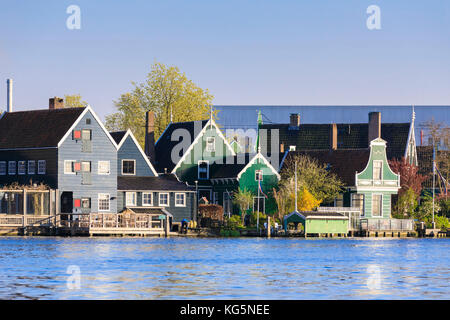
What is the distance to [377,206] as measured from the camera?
322ft

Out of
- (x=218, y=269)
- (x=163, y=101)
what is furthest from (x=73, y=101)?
(x=218, y=269)

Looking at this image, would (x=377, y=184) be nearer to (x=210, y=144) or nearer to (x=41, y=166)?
(x=210, y=144)

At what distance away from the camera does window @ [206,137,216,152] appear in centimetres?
10194

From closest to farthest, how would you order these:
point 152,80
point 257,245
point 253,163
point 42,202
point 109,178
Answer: point 257,245, point 42,202, point 109,178, point 253,163, point 152,80

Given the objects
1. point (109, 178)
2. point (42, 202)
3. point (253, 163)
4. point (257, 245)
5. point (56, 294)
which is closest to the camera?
point (56, 294)

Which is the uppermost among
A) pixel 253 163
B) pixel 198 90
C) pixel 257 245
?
pixel 198 90

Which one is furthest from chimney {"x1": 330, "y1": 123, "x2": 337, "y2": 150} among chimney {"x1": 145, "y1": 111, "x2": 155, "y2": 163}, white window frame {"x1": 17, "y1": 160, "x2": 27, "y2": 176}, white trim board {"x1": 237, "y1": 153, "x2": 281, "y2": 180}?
white window frame {"x1": 17, "y1": 160, "x2": 27, "y2": 176}

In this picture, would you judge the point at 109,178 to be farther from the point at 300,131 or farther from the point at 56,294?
the point at 56,294

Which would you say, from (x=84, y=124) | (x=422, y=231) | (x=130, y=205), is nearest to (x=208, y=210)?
(x=130, y=205)

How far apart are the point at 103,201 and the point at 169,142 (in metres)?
14.4

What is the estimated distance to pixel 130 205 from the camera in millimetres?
92875

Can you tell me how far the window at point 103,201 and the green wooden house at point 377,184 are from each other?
24.0 metres

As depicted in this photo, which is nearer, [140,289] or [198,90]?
[140,289]

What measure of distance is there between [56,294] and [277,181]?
5902 centimetres
